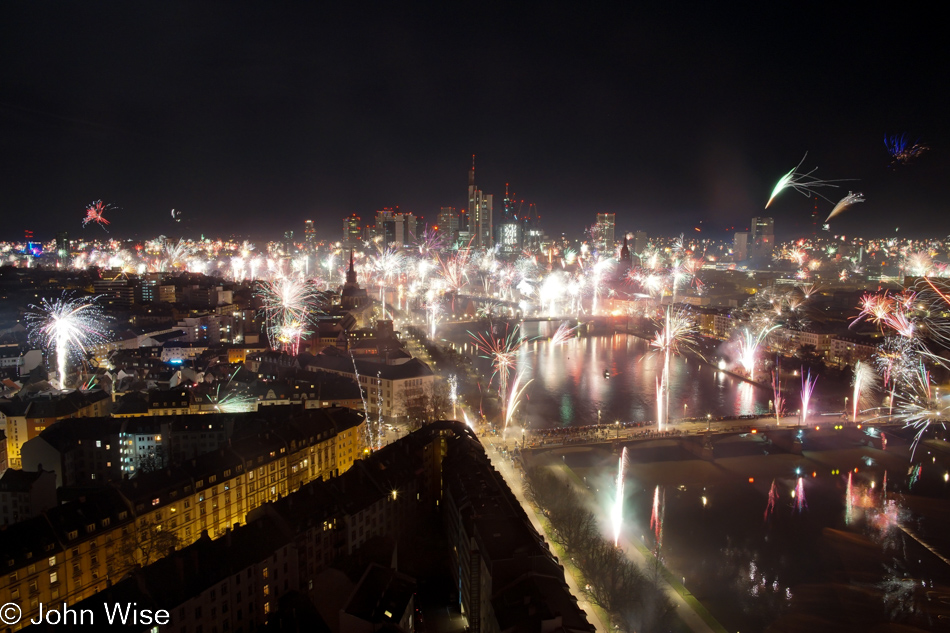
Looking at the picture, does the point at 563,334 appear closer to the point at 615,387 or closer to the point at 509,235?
the point at 615,387

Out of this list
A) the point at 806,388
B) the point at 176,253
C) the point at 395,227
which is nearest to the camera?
the point at 806,388

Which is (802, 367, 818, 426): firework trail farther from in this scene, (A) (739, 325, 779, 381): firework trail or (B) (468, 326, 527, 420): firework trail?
(B) (468, 326, 527, 420): firework trail

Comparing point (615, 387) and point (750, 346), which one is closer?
point (615, 387)

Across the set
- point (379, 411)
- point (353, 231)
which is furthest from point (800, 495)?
point (353, 231)

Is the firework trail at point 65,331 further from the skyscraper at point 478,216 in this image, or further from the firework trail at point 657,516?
the skyscraper at point 478,216

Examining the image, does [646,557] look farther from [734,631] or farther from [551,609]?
[551,609]

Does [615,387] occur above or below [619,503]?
above
